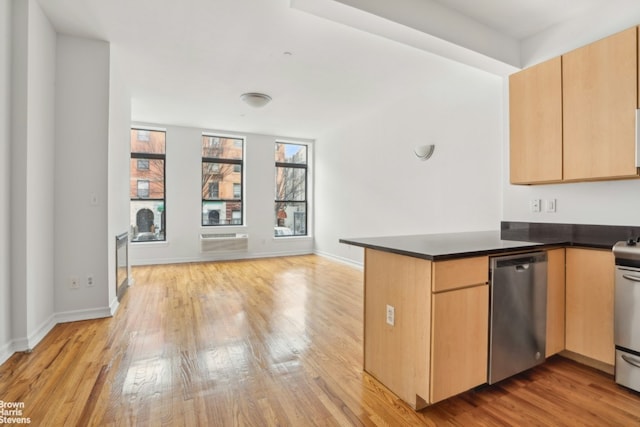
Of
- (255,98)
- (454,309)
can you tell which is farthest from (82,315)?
(454,309)

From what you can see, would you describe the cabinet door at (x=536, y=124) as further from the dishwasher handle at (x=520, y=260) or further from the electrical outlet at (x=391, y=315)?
the electrical outlet at (x=391, y=315)

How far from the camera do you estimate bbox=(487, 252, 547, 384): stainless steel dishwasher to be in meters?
1.91

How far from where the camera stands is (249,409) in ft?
5.79

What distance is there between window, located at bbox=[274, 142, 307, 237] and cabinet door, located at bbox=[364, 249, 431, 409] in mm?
5396

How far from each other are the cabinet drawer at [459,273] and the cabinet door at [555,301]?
791 millimetres

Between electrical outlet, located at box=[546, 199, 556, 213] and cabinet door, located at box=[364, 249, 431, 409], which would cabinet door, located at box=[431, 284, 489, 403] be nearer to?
cabinet door, located at box=[364, 249, 431, 409]

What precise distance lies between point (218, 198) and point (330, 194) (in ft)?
8.05

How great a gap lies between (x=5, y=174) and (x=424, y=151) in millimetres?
4212

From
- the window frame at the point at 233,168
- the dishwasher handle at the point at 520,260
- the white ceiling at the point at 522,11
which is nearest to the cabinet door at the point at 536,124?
the white ceiling at the point at 522,11

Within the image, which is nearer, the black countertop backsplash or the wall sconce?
the black countertop backsplash

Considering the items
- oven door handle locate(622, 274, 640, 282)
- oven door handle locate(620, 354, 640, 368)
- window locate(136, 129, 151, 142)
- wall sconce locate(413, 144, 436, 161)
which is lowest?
oven door handle locate(620, 354, 640, 368)

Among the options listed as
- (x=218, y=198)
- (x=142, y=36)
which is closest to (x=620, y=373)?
(x=142, y=36)

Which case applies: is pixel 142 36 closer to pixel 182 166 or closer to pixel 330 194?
pixel 182 166

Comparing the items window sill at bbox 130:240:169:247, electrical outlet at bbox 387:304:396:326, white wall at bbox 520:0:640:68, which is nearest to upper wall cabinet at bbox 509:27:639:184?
white wall at bbox 520:0:640:68
